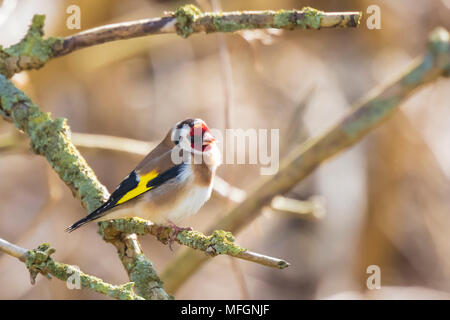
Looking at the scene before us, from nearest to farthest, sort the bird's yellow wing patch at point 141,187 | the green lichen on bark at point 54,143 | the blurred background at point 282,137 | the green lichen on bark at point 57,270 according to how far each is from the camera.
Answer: the green lichen on bark at point 57,270 → the green lichen on bark at point 54,143 → the bird's yellow wing patch at point 141,187 → the blurred background at point 282,137

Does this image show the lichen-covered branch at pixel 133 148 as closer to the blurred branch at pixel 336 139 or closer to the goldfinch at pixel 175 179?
the blurred branch at pixel 336 139

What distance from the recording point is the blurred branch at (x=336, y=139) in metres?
4.07

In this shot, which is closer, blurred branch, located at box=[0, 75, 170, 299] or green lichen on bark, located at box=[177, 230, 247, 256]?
green lichen on bark, located at box=[177, 230, 247, 256]

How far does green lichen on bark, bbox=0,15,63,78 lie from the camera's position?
3484 mm

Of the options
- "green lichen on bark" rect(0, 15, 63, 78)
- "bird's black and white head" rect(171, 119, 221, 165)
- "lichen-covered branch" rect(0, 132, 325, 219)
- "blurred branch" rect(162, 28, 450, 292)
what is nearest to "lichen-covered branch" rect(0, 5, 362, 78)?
"green lichen on bark" rect(0, 15, 63, 78)

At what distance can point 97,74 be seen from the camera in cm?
653

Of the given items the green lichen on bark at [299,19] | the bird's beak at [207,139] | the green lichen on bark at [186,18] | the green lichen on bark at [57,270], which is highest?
the green lichen on bark at [186,18]

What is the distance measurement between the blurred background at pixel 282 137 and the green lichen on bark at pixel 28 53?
2145 mm

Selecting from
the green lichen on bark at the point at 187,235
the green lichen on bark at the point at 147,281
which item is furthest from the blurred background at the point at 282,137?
the green lichen on bark at the point at 147,281

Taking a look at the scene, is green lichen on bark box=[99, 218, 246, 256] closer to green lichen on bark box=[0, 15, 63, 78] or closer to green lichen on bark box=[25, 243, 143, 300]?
green lichen on bark box=[25, 243, 143, 300]

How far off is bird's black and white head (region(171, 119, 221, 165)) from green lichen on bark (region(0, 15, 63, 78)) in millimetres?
837

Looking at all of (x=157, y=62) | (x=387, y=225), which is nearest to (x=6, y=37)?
(x=157, y=62)
